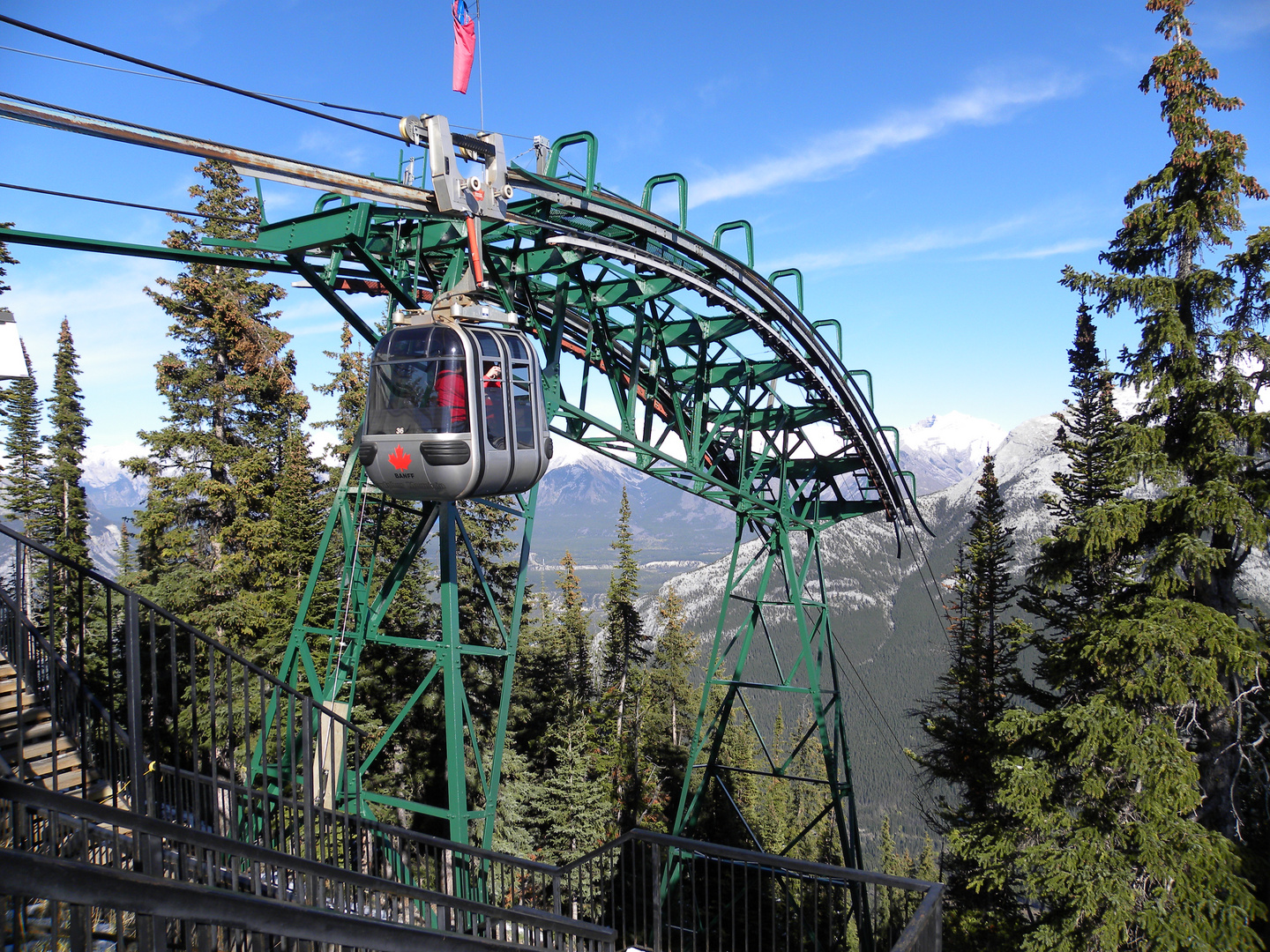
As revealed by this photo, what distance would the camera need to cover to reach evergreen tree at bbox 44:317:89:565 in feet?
104

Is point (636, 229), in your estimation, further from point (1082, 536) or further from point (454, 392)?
point (1082, 536)

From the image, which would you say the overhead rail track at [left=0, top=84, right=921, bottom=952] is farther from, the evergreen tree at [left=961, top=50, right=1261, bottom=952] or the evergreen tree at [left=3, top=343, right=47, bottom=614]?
the evergreen tree at [left=3, top=343, right=47, bottom=614]

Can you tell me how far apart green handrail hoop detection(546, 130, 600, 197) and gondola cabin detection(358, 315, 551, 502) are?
234 centimetres

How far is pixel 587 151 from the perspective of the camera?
9.46m

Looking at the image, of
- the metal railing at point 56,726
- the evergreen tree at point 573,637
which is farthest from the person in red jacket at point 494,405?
the evergreen tree at point 573,637

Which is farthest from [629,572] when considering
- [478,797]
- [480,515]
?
[478,797]

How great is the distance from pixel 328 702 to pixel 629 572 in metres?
23.2

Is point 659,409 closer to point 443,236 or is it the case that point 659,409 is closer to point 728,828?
point 443,236

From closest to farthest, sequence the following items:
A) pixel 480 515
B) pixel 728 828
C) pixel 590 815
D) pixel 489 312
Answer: pixel 489 312, pixel 590 815, pixel 480 515, pixel 728 828

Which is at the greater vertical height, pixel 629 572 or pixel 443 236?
pixel 443 236

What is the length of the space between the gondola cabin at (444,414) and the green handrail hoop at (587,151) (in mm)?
2337

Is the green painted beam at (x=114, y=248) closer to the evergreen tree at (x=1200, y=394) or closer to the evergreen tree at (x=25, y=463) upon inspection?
the evergreen tree at (x=1200, y=394)

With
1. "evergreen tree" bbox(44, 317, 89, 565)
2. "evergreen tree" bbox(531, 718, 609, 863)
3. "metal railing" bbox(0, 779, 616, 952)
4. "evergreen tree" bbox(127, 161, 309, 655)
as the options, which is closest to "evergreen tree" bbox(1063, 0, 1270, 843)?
"metal railing" bbox(0, 779, 616, 952)

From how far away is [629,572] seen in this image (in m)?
33.1
